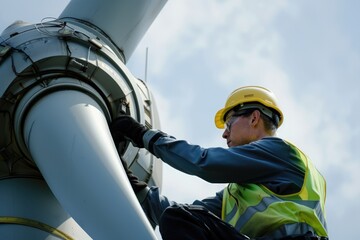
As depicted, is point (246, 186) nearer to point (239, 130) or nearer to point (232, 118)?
point (239, 130)

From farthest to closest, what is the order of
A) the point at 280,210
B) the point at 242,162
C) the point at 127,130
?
the point at 127,130 < the point at 242,162 < the point at 280,210

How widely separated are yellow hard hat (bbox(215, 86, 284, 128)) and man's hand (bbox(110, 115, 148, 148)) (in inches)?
55.3

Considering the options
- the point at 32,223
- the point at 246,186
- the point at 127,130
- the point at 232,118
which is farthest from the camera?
the point at 232,118

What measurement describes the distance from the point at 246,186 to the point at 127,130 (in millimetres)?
1543

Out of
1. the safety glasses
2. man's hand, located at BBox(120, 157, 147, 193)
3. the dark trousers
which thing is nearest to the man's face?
the safety glasses

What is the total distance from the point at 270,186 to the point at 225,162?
1.69 ft

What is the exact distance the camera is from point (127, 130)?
9.62 m

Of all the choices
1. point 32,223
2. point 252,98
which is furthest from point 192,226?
point 252,98

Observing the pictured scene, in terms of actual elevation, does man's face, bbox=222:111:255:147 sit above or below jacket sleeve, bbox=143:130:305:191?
above

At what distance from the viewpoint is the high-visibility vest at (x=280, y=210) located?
8.25 m

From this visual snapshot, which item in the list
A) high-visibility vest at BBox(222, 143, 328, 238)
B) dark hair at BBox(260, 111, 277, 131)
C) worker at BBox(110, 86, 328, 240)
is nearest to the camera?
worker at BBox(110, 86, 328, 240)

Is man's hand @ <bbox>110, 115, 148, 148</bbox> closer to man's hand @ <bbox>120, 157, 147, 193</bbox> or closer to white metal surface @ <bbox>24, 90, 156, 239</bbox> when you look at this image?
white metal surface @ <bbox>24, 90, 156, 239</bbox>

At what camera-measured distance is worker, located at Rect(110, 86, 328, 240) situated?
7945 millimetres

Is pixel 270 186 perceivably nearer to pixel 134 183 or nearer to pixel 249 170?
pixel 249 170
